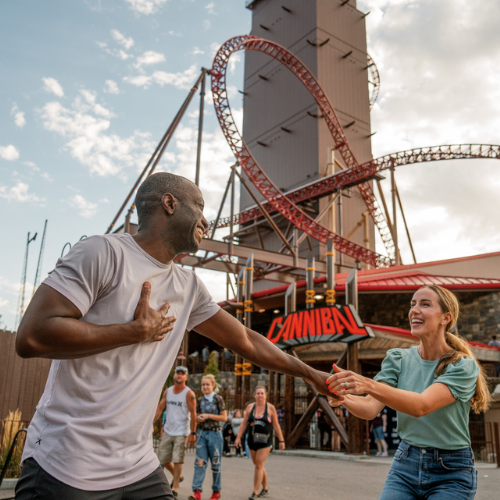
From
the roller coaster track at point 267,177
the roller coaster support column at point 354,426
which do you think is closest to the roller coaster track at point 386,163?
the roller coaster track at point 267,177

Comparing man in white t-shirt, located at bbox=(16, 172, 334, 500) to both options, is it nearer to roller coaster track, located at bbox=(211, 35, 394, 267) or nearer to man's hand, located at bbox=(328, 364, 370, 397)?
man's hand, located at bbox=(328, 364, 370, 397)

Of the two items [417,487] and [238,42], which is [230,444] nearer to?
[417,487]

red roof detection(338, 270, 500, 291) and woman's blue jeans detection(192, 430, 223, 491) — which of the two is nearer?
woman's blue jeans detection(192, 430, 223, 491)

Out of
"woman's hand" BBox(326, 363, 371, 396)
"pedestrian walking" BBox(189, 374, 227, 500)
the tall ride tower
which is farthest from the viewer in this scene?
the tall ride tower

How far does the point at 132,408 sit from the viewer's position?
191 centimetres

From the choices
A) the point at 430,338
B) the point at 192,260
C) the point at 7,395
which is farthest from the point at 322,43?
the point at 430,338

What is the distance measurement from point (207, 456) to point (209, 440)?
0.23m

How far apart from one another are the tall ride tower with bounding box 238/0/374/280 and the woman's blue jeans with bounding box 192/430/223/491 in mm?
27816

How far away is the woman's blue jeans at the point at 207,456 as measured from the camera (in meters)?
7.46

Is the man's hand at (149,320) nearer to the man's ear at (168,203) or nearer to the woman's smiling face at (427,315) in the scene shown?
the man's ear at (168,203)

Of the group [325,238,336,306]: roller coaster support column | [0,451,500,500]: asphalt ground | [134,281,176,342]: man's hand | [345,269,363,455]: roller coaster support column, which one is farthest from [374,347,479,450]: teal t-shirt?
[325,238,336,306]: roller coaster support column

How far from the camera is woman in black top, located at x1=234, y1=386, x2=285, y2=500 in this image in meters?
7.86

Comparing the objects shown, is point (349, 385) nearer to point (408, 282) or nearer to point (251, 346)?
point (251, 346)

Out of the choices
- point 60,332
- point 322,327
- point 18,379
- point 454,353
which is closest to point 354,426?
point 322,327
